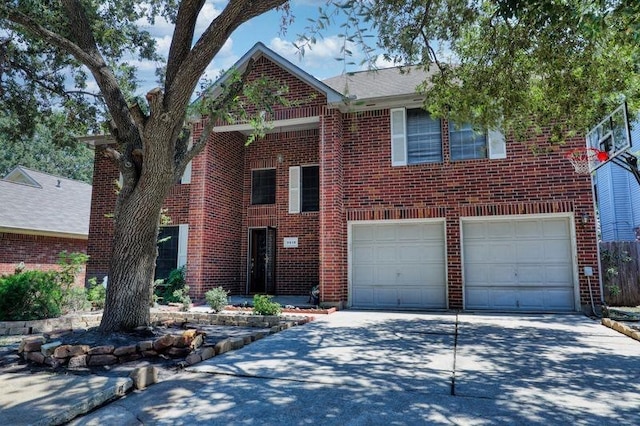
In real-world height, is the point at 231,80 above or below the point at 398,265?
above

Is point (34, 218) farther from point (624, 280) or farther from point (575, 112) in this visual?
point (624, 280)

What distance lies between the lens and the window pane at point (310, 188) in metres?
13.1

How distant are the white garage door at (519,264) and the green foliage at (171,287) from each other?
297 inches

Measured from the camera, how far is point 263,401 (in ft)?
12.5

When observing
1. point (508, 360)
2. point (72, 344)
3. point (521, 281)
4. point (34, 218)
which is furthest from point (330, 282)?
point (34, 218)

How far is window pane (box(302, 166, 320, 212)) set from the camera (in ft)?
43.0

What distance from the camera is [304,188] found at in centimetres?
1328

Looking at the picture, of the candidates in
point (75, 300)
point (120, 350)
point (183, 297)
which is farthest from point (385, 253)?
point (75, 300)

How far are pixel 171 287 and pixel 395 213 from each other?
21.2 feet

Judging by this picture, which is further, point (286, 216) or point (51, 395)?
point (286, 216)

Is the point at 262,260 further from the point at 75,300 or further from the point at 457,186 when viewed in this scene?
the point at 457,186

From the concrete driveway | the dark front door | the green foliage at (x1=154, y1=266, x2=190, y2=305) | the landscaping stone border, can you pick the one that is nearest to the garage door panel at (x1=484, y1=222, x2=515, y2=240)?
the landscaping stone border

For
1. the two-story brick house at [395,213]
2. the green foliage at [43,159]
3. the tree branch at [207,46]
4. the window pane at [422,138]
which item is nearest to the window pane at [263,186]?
the two-story brick house at [395,213]

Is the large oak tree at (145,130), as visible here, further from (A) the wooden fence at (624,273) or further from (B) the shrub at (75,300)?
(A) the wooden fence at (624,273)
